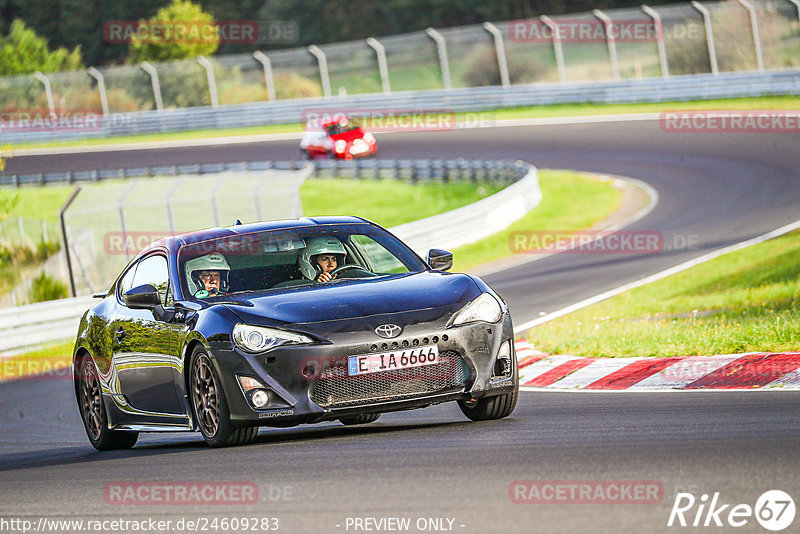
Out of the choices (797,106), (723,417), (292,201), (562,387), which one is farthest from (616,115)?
(723,417)

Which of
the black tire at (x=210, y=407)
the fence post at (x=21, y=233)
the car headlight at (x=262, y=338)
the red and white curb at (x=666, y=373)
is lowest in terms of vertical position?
the fence post at (x=21, y=233)

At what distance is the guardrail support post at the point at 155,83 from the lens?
53688 millimetres

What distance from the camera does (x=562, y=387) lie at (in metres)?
10.2

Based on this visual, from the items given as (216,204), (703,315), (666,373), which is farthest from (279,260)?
(216,204)

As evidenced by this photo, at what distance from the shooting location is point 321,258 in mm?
8680

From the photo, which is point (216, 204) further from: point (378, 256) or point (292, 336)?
point (292, 336)

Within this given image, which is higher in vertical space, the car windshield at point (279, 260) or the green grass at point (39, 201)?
the car windshield at point (279, 260)

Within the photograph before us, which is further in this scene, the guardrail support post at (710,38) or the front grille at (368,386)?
the guardrail support post at (710,38)

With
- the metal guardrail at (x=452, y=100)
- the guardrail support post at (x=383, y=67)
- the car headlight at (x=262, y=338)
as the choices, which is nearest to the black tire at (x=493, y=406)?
the car headlight at (x=262, y=338)

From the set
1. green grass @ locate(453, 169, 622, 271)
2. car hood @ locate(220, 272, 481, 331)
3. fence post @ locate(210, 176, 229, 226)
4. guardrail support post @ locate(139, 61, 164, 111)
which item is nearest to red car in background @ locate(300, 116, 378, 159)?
green grass @ locate(453, 169, 622, 271)

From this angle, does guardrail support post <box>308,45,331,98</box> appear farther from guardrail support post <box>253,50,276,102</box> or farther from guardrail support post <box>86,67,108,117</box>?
guardrail support post <box>86,67,108,117</box>

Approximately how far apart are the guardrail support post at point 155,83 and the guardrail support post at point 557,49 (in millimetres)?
16723

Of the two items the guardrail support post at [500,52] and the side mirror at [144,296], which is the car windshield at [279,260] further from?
the guardrail support post at [500,52]

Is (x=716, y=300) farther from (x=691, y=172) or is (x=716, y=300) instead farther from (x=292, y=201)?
(x=691, y=172)
